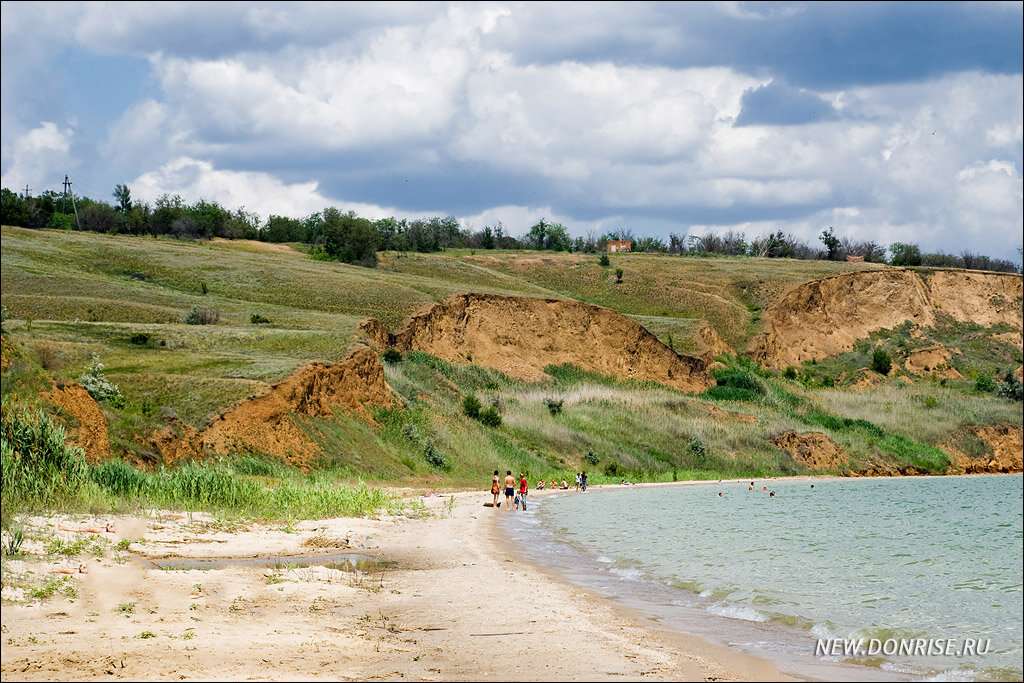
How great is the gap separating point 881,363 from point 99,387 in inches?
2757

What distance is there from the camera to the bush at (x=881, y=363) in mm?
84500

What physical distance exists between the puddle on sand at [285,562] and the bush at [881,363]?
2947 inches

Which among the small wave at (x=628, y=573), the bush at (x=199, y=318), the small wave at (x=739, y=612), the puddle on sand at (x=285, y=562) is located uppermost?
the bush at (x=199, y=318)

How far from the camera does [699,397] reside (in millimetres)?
72250

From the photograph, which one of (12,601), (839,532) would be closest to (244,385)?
(839,532)

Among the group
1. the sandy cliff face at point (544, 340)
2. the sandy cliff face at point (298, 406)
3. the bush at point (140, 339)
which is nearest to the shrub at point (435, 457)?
the sandy cliff face at point (298, 406)

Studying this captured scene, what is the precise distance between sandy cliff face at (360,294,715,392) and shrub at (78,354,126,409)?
1258 inches

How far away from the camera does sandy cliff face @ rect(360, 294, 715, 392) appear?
218ft

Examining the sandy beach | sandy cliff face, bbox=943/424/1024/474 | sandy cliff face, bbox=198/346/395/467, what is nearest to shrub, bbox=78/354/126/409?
sandy cliff face, bbox=198/346/395/467

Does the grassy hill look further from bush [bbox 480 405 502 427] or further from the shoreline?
the shoreline

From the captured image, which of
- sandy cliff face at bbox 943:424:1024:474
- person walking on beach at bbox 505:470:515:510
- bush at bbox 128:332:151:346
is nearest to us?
person walking on beach at bbox 505:470:515:510

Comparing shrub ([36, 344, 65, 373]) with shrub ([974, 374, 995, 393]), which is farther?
shrub ([974, 374, 995, 393])

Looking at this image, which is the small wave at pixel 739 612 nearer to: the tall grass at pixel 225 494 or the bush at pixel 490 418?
the tall grass at pixel 225 494

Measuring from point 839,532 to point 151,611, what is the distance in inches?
797
